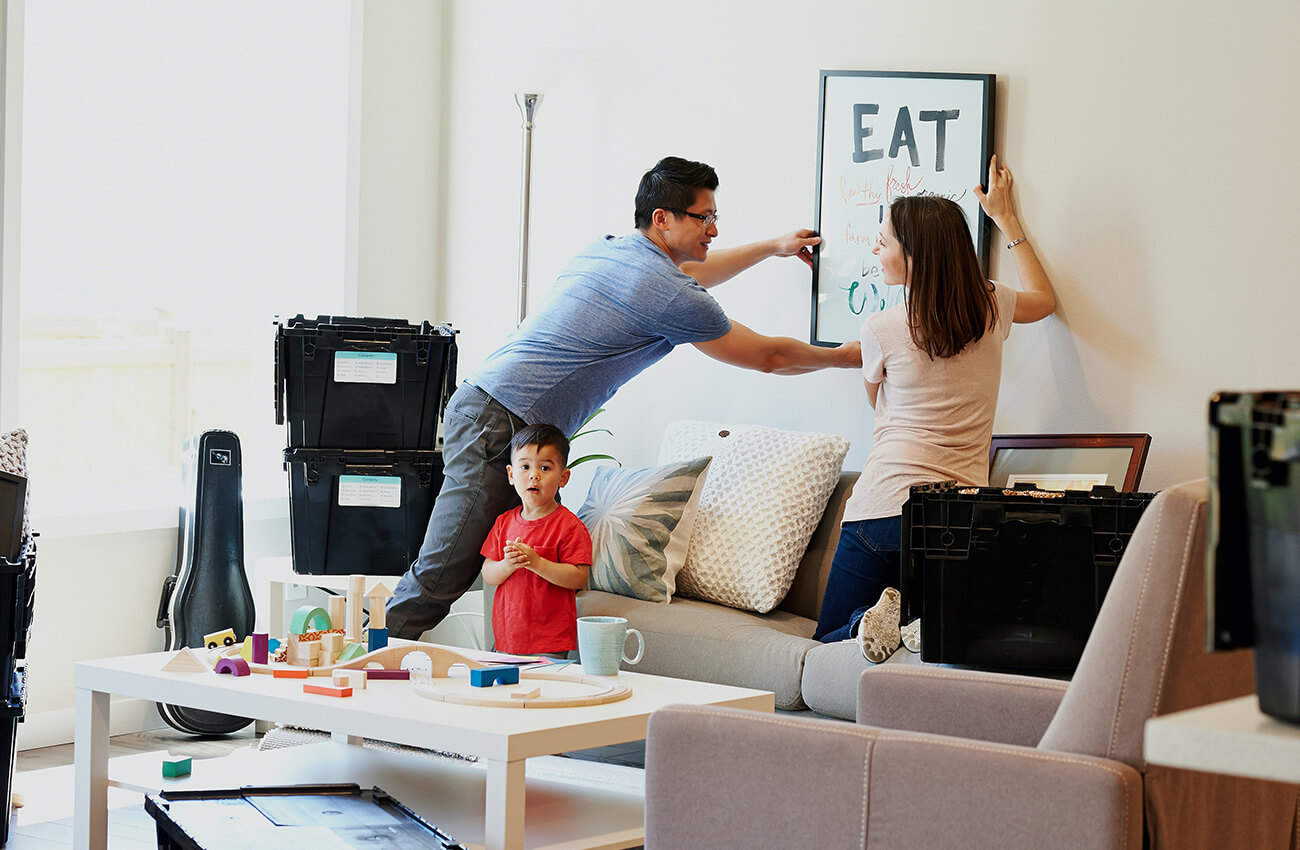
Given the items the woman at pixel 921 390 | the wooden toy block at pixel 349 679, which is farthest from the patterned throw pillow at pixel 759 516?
the wooden toy block at pixel 349 679

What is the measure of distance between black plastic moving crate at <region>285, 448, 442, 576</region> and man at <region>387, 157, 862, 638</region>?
1.00 ft

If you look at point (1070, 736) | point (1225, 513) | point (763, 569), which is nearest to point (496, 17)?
point (763, 569)

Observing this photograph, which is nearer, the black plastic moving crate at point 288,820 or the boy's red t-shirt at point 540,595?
the black plastic moving crate at point 288,820

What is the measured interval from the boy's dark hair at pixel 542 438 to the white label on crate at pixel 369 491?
1.93 ft

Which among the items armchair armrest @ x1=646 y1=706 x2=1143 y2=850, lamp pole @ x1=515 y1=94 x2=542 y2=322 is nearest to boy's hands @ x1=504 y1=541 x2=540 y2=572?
lamp pole @ x1=515 y1=94 x2=542 y2=322

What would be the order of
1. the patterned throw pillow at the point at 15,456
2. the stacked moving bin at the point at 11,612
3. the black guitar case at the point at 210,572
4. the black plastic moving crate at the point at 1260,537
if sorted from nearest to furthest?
the black plastic moving crate at the point at 1260,537
the stacked moving bin at the point at 11,612
the patterned throw pillow at the point at 15,456
the black guitar case at the point at 210,572

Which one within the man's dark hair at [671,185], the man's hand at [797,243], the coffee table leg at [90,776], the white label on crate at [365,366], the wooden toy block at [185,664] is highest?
the man's dark hair at [671,185]

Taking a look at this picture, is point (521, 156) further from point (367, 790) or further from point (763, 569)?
point (367, 790)

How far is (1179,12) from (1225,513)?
280cm

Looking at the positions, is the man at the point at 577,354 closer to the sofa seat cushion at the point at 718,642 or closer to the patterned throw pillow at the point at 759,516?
the patterned throw pillow at the point at 759,516

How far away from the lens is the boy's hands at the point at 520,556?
328cm

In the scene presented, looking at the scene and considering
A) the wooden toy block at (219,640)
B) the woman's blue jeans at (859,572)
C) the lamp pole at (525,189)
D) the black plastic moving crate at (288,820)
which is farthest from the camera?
the lamp pole at (525,189)

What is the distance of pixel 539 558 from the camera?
3326 millimetres

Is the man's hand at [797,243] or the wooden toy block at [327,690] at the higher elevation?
the man's hand at [797,243]
